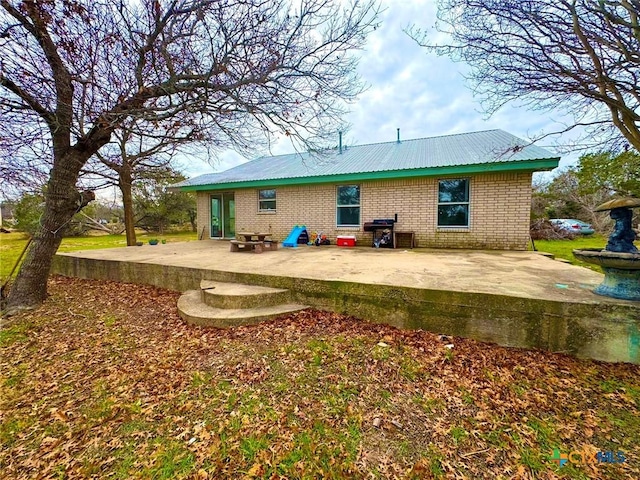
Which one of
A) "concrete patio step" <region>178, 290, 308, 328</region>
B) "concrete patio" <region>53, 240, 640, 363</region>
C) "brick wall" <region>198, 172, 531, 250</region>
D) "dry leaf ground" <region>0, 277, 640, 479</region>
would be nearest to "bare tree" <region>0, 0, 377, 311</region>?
"concrete patio" <region>53, 240, 640, 363</region>

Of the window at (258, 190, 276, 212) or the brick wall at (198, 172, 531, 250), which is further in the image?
the window at (258, 190, 276, 212)

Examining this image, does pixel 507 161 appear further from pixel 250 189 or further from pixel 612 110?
pixel 250 189

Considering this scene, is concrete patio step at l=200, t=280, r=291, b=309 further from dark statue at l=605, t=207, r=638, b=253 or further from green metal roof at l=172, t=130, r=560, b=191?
dark statue at l=605, t=207, r=638, b=253

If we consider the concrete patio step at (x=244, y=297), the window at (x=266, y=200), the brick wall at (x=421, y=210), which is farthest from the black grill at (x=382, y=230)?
the concrete patio step at (x=244, y=297)

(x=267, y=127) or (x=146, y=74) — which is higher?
(x=146, y=74)

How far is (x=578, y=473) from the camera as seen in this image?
1.76m

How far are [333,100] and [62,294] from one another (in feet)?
21.1

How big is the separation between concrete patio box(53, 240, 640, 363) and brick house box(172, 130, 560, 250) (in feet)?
7.63

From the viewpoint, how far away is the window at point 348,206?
8852 mm

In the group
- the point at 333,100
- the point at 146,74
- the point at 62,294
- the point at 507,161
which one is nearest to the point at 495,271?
the point at 507,161

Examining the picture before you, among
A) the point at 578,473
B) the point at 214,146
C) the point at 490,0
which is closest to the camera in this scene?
the point at 578,473

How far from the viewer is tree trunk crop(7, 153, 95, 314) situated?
4801 millimetres

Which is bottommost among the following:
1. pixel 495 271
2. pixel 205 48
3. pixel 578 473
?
pixel 578 473

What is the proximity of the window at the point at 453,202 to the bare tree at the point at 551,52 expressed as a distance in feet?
7.82
